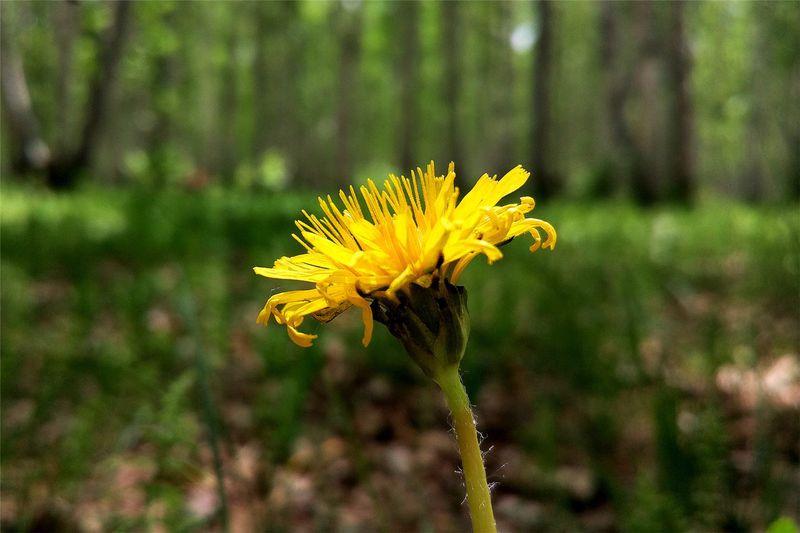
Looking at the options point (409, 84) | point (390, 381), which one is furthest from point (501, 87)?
point (390, 381)

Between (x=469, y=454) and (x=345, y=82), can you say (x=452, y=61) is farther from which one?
(x=469, y=454)

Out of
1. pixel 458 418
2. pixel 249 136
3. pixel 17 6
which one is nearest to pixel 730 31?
pixel 249 136

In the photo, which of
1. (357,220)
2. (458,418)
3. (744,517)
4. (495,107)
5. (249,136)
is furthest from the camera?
(249,136)

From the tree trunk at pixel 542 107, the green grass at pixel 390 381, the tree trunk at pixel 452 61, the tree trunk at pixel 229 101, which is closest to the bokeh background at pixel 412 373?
the green grass at pixel 390 381

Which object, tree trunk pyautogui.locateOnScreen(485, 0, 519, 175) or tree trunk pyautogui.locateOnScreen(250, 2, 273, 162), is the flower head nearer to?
tree trunk pyautogui.locateOnScreen(485, 0, 519, 175)

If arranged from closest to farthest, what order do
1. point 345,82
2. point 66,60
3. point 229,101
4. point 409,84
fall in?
1. point 66,60
2. point 409,84
3. point 345,82
4. point 229,101

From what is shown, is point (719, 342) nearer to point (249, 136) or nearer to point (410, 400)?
point (410, 400)
